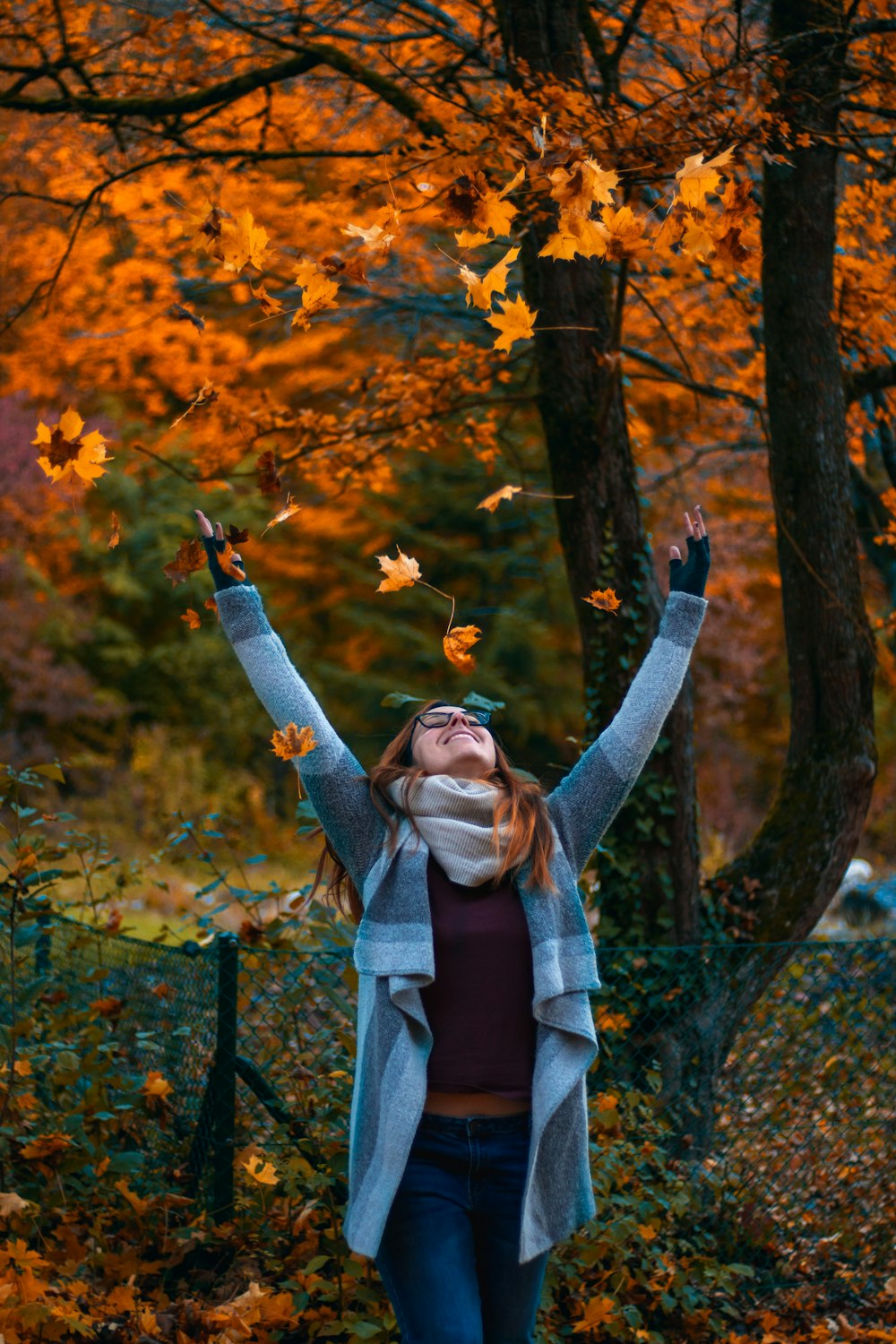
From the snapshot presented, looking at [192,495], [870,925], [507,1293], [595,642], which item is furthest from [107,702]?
[507,1293]

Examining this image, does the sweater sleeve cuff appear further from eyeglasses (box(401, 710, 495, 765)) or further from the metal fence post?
the metal fence post

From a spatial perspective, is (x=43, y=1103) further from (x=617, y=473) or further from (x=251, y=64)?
(x=251, y=64)

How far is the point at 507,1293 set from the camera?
207cm

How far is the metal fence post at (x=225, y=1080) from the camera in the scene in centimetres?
311

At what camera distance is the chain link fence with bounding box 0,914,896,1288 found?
10.3 feet

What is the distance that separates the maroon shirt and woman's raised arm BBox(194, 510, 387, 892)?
0.17 metres

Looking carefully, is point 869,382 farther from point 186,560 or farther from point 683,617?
point 186,560

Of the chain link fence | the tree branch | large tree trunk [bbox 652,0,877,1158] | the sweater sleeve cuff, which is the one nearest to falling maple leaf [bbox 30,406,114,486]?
the sweater sleeve cuff

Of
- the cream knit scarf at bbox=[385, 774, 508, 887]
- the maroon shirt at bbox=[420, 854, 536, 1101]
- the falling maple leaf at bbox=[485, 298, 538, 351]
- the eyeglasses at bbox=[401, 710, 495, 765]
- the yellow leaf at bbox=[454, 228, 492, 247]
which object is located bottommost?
the maroon shirt at bbox=[420, 854, 536, 1101]

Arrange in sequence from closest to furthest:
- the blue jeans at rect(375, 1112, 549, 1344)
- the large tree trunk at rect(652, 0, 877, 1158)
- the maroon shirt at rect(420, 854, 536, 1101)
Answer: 1. the blue jeans at rect(375, 1112, 549, 1344)
2. the maroon shirt at rect(420, 854, 536, 1101)
3. the large tree trunk at rect(652, 0, 877, 1158)

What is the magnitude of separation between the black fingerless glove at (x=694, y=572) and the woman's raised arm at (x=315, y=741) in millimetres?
688

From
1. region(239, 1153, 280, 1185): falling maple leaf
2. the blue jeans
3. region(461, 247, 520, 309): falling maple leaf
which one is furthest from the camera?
region(239, 1153, 280, 1185): falling maple leaf

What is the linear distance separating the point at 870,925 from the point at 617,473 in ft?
20.8

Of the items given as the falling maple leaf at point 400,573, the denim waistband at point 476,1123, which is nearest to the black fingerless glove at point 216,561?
the falling maple leaf at point 400,573
